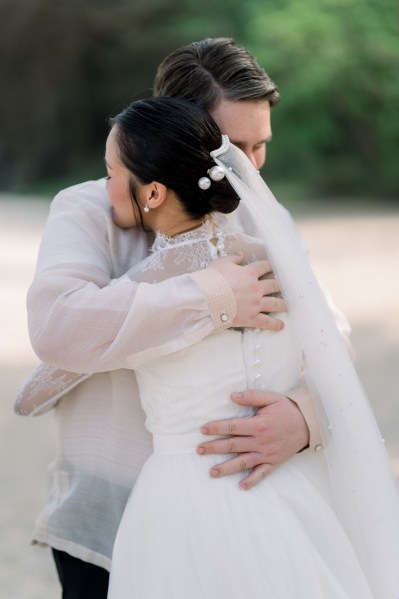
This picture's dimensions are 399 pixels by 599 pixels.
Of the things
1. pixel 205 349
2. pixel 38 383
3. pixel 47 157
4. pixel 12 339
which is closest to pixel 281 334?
pixel 205 349

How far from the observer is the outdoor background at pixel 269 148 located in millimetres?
5918

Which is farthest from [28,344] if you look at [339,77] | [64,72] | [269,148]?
[64,72]

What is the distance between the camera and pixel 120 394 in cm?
207

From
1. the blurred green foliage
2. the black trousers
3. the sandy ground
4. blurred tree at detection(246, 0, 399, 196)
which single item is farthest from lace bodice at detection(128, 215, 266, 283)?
blurred tree at detection(246, 0, 399, 196)

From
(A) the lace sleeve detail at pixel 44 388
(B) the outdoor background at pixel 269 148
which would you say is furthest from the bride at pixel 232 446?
(B) the outdoor background at pixel 269 148

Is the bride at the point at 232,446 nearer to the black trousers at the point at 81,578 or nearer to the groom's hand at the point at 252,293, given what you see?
the groom's hand at the point at 252,293

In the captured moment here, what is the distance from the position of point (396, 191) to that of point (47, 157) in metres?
10.9

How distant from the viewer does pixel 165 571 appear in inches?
71.2

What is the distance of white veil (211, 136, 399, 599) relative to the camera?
6.18ft

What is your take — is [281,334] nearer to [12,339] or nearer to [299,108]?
[12,339]

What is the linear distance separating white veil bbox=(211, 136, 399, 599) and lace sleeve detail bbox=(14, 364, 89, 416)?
466 millimetres

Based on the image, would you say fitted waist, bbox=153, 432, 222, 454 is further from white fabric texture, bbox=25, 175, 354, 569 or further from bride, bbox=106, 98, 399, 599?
white fabric texture, bbox=25, 175, 354, 569

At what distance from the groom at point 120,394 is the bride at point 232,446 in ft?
0.15

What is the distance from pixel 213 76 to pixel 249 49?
16.9m
